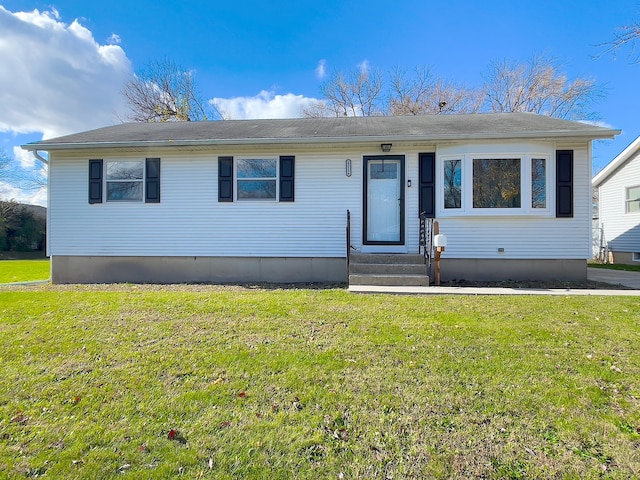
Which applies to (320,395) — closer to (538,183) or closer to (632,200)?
(538,183)

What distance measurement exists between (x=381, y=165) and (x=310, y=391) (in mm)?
6186

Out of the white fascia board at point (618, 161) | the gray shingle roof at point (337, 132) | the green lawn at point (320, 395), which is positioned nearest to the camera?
the green lawn at point (320, 395)

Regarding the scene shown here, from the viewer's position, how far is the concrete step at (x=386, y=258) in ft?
23.1

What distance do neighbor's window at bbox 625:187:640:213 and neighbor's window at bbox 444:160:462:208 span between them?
1151cm

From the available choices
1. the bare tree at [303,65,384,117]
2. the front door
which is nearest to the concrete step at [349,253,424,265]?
the front door

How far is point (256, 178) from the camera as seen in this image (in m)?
7.89

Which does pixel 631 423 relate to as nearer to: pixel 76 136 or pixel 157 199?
pixel 157 199

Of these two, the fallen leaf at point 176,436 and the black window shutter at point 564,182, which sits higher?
the black window shutter at point 564,182

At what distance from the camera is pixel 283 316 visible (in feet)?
14.2

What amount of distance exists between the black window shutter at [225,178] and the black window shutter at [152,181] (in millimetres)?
1562

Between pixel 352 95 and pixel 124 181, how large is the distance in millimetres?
17405

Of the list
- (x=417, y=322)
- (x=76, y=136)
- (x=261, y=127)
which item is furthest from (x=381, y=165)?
(x=76, y=136)

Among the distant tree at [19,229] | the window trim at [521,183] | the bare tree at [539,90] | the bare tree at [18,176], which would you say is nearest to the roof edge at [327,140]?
the window trim at [521,183]

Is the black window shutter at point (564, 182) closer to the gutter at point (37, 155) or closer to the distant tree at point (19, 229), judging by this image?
the gutter at point (37, 155)
